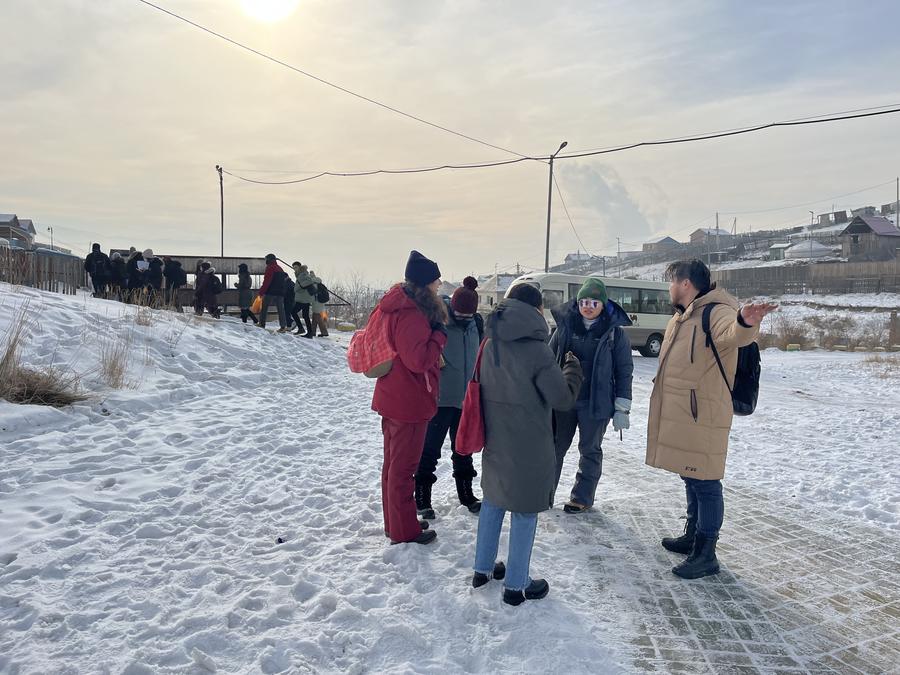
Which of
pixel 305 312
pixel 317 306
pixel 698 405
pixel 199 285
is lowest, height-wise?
pixel 698 405

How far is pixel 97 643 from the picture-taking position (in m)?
2.54

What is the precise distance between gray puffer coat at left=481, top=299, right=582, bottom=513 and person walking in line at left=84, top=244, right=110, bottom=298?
41.0 ft

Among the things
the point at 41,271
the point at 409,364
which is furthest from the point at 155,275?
the point at 409,364

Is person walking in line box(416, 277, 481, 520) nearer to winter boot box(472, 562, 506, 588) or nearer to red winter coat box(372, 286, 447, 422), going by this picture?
red winter coat box(372, 286, 447, 422)

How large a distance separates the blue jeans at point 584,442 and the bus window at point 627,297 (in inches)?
526

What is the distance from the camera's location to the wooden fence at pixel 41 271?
32.8 ft

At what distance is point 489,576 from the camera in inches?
125

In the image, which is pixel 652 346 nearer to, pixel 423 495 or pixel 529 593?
pixel 423 495

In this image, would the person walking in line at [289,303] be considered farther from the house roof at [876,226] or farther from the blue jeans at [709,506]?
the house roof at [876,226]

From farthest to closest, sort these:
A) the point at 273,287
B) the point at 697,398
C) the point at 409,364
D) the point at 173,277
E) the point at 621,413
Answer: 1. the point at 173,277
2. the point at 273,287
3. the point at 621,413
4. the point at 409,364
5. the point at 697,398

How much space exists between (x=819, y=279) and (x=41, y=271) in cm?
4667

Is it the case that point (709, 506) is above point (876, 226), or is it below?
below

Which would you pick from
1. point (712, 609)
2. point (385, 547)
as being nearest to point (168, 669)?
point (385, 547)

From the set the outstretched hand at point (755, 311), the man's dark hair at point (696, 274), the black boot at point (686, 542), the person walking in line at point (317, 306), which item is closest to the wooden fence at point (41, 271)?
the person walking in line at point (317, 306)
